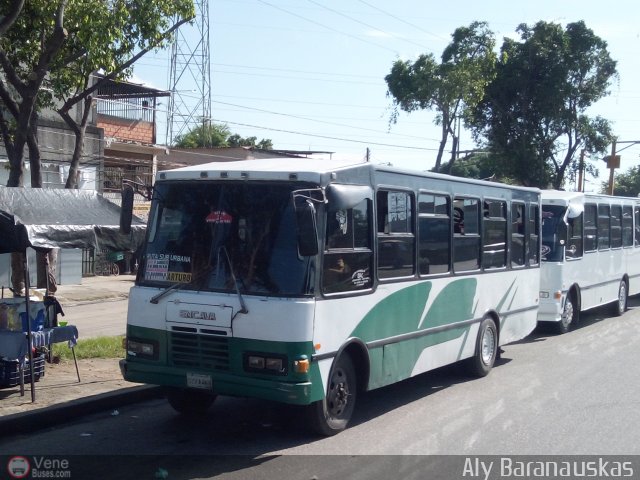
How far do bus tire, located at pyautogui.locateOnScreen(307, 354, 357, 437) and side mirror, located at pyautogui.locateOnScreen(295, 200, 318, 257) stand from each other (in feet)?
4.40

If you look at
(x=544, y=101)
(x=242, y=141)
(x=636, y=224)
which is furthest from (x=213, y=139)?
(x=636, y=224)

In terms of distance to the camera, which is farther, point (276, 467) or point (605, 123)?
point (605, 123)

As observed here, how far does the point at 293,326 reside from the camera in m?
7.17

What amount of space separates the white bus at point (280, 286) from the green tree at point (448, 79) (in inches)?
720

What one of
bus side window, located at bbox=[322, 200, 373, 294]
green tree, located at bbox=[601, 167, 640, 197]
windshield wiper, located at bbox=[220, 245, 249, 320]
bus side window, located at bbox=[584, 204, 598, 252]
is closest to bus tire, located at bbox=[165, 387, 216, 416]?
windshield wiper, located at bbox=[220, 245, 249, 320]

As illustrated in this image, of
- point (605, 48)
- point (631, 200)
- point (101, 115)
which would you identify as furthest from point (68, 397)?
point (605, 48)

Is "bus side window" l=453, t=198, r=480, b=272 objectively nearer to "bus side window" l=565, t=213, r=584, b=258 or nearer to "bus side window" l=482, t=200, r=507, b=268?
"bus side window" l=482, t=200, r=507, b=268

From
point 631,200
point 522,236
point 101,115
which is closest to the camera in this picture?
point 522,236

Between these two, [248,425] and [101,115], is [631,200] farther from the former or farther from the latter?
[101,115]

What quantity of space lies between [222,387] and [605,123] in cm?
3055

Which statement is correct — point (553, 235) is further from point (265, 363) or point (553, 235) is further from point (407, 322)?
point (265, 363)

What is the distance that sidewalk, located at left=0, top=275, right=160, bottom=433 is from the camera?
8.06m

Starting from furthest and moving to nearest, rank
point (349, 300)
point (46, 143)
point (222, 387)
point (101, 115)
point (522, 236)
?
1. point (101, 115)
2. point (46, 143)
3. point (522, 236)
4. point (349, 300)
5. point (222, 387)

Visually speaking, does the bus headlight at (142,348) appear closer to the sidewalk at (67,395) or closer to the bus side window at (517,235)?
the sidewalk at (67,395)
